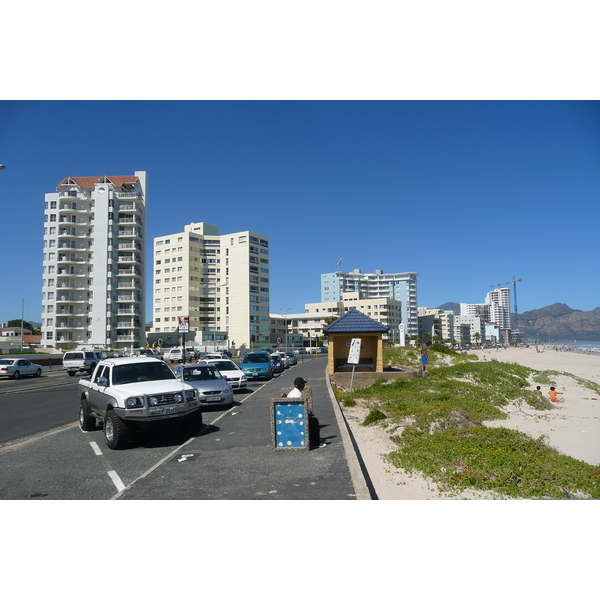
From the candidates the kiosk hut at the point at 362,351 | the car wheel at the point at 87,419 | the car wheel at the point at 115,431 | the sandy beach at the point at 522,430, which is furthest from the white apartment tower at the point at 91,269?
the car wheel at the point at 115,431

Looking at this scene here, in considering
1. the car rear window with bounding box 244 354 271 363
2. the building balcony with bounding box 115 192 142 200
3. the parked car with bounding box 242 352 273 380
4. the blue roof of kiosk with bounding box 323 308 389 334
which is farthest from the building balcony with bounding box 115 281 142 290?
the blue roof of kiosk with bounding box 323 308 389 334

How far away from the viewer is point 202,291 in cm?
10075

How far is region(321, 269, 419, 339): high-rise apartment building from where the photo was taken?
168125 mm

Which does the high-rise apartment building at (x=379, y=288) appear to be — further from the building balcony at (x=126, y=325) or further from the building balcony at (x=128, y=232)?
the building balcony at (x=126, y=325)

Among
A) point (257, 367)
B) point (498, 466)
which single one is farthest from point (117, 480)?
point (257, 367)

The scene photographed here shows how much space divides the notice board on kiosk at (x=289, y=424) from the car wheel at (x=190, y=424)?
257 cm

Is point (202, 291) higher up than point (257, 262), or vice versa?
point (257, 262)

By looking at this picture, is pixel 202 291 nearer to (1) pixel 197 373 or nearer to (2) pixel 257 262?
(2) pixel 257 262

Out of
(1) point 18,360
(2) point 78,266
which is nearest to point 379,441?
(1) point 18,360

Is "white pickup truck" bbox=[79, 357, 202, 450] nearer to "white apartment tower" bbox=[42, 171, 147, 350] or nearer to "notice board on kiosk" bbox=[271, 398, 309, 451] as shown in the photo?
"notice board on kiosk" bbox=[271, 398, 309, 451]

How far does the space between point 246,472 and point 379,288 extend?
173799 mm

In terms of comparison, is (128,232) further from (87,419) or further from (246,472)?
(246,472)

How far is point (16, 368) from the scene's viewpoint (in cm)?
3416

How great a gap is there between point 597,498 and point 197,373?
477 inches
